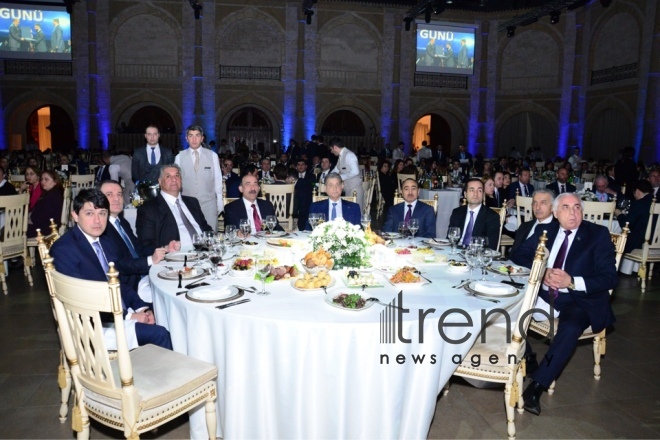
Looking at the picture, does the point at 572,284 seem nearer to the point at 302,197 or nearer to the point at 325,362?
the point at 325,362

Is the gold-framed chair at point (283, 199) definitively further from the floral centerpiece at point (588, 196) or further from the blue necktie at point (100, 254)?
the floral centerpiece at point (588, 196)

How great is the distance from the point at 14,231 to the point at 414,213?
3.95 metres

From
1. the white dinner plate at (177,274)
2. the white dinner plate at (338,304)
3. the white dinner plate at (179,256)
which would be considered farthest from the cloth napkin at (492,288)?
the white dinner plate at (179,256)

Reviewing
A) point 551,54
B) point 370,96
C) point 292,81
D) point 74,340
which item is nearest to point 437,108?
point 370,96

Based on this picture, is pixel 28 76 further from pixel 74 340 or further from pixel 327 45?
pixel 74 340

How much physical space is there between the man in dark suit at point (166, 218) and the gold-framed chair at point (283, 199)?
1.93m

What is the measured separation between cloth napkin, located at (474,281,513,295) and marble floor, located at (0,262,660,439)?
0.81 m

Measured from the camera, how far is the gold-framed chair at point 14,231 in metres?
5.00

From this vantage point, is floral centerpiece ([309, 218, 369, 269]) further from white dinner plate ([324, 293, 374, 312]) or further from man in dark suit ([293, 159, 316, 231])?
man in dark suit ([293, 159, 316, 231])

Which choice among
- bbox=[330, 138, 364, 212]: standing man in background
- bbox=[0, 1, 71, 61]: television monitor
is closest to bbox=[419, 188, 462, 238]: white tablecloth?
bbox=[330, 138, 364, 212]: standing man in background

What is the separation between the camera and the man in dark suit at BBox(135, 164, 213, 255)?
4.07m

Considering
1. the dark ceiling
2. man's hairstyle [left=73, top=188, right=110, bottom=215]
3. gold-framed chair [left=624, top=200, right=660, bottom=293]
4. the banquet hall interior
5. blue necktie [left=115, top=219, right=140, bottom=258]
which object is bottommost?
gold-framed chair [left=624, top=200, right=660, bottom=293]

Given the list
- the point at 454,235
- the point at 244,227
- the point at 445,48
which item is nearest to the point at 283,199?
the point at 244,227

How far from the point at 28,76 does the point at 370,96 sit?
1188 centimetres
